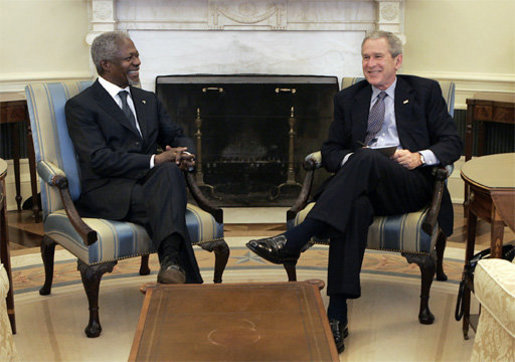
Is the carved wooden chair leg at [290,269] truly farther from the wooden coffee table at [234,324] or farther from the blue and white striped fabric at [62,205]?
the wooden coffee table at [234,324]

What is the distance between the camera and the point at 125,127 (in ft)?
12.0

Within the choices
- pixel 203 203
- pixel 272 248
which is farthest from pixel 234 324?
pixel 203 203

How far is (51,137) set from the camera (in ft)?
12.0

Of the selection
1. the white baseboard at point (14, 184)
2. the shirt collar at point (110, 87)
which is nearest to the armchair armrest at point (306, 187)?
the shirt collar at point (110, 87)

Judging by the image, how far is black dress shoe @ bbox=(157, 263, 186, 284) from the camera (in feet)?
10.3

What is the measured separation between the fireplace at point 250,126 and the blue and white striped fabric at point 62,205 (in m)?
1.89

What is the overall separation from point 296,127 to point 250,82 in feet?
1.69

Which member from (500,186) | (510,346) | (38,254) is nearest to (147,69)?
(38,254)

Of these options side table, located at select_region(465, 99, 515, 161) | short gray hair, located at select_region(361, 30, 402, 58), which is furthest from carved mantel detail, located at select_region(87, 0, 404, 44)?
short gray hair, located at select_region(361, 30, 402, 58)

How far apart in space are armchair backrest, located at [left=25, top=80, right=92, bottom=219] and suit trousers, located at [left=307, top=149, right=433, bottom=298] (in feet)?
4.15

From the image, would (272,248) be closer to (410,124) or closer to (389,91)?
(410,124)

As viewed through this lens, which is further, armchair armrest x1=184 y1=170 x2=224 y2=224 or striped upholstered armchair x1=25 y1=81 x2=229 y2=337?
armchair armrest x1=184 y1=170 x2=224 y2=224

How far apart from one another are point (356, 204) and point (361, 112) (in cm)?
69

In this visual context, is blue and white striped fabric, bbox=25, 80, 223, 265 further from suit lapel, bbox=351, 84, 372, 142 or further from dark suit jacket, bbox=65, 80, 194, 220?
suit lapel, bbox=351, 84, 372, 142
